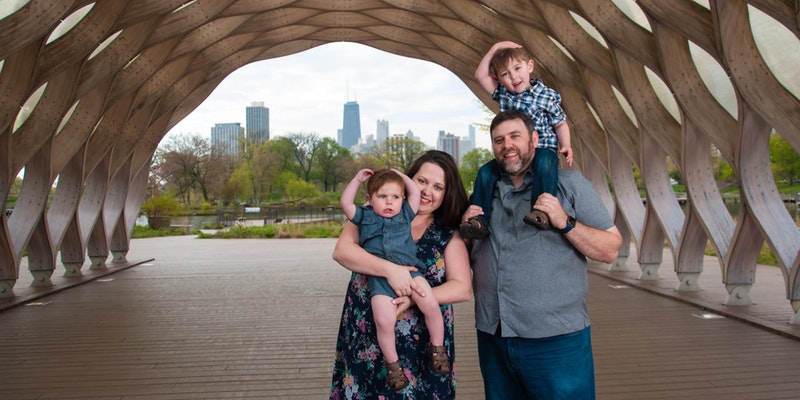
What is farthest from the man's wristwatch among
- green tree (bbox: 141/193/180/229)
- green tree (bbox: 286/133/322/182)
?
green tree (bbox: 286/133/322/182)

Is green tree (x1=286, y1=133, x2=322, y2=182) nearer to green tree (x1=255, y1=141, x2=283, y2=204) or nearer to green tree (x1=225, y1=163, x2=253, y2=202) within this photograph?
green tree (x1=255, y1=141, x2=283, y2=204)

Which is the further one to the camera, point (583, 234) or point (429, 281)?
point (429, 281)

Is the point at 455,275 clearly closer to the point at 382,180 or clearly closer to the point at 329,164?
the point at 382,180

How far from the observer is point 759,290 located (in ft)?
38.5

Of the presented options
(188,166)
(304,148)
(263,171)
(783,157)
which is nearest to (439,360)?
(783,157)

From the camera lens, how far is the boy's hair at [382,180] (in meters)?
3.11

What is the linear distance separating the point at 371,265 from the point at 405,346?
478mm

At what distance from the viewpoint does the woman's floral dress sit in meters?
3.12

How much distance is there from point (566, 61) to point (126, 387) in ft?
38.2

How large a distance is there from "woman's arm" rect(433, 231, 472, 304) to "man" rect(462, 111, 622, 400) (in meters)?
0.09

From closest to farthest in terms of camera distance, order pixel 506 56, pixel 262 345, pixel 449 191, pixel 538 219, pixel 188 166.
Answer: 1. pixel 538 219
2. pixel 449 191
3. pixel 506 56
4. pixel 262 345
5. pixel 188 166

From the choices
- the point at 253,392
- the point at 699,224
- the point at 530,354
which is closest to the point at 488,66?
the point at 530,354

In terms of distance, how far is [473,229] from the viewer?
2.90 m

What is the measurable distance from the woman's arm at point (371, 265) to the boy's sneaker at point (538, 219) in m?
0.62
